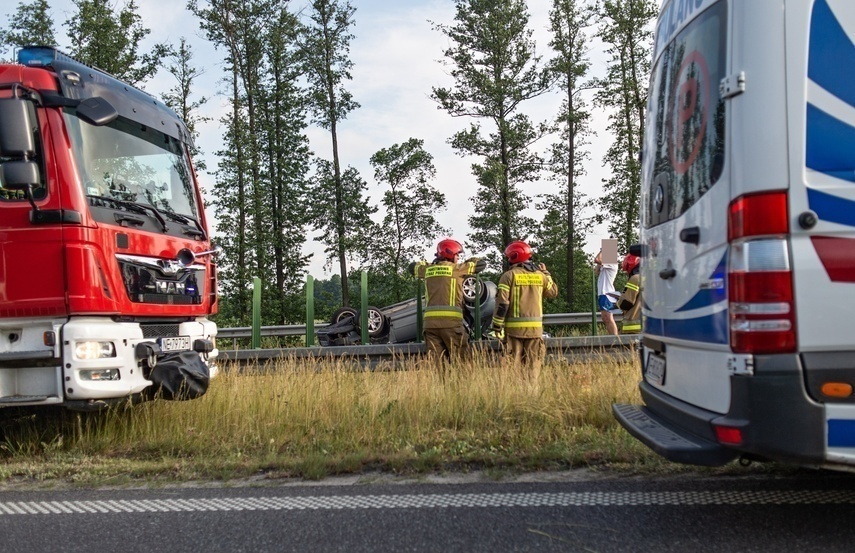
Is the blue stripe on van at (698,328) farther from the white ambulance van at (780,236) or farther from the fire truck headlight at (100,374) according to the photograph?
the fire truck headlight at (100,374)

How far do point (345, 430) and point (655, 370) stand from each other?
2.52 m

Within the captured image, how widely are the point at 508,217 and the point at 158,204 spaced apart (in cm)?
2504

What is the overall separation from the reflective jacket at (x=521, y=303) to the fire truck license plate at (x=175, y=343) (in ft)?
11.7

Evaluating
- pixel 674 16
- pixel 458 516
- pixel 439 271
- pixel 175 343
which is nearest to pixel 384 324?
pixel 439 271

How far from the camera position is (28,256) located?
5.06 meters

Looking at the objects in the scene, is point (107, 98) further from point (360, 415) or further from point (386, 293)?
point (386, 293)

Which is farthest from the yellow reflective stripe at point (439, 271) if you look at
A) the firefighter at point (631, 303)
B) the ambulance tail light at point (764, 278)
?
the ambulance tail light at point (764, 278)

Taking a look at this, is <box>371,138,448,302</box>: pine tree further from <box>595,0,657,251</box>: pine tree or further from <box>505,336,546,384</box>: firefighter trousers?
<box>505,336,546,384</box>: firefighter trousers

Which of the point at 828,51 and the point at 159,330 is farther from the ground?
the point at 828,51

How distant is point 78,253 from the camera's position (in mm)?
5074

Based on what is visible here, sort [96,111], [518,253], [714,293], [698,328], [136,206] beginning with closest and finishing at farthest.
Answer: [714,293], [698,328], [96,111], [136,206], [518,253]

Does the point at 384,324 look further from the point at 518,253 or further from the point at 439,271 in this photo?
the point at 518,253

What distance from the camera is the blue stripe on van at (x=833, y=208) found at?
2.79 m

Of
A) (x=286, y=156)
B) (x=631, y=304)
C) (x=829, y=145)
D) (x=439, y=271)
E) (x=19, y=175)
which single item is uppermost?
(x=286, y=156)
